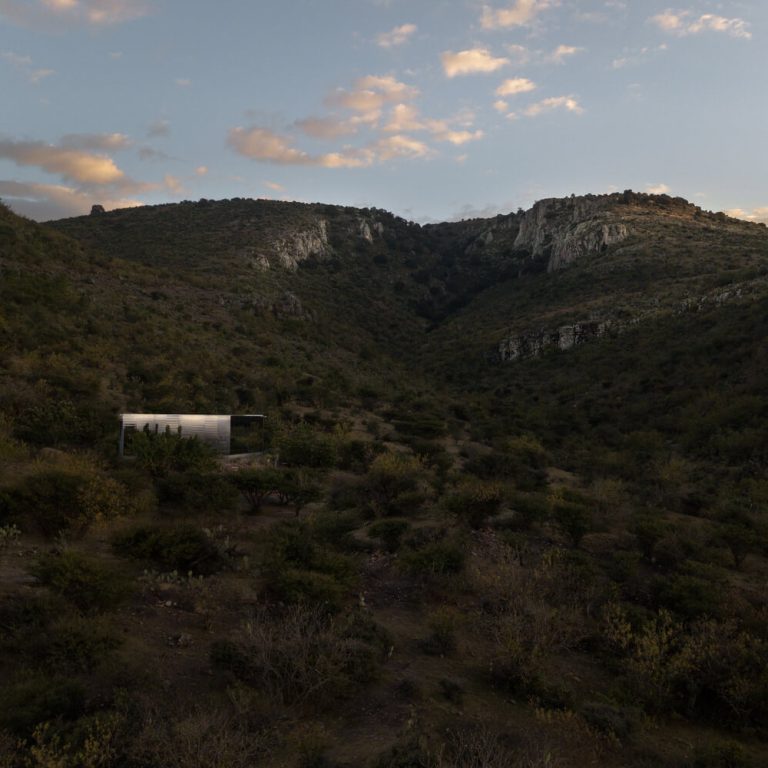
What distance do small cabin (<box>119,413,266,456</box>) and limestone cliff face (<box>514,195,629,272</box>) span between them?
223ft

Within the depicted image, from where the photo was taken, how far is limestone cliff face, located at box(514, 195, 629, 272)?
7888cm

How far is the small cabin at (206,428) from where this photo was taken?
19484mm

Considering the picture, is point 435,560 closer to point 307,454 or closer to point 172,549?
point 172,549

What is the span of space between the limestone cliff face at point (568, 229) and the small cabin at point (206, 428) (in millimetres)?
67930

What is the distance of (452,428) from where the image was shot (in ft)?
108

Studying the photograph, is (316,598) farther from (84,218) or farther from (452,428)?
(84,218)

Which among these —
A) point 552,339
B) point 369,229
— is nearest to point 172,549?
point 552,339

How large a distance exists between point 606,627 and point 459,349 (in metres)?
52.3

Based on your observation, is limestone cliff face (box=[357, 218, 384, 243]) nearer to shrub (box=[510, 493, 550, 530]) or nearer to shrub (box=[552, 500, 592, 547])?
shrub (box=[510, 493, 550, 530])

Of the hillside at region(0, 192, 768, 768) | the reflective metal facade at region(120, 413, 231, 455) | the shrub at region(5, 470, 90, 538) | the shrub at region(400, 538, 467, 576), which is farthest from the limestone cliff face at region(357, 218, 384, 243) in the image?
the shrub at region(400, 538, 467, 576)

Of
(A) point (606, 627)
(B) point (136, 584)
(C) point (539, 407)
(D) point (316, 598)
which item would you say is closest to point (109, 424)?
(B) point (136, 584)

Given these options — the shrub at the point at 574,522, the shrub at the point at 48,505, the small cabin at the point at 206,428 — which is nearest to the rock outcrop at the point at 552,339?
the small cabin at the point at 206,428

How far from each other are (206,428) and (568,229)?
8174 centimetres

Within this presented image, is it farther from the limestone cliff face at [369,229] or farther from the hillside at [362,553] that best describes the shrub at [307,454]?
the limestone cliff face at [369,229]
